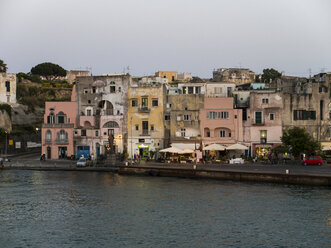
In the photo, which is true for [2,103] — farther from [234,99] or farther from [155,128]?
→ [234,99]

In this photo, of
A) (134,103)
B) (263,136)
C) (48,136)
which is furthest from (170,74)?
(263,136)

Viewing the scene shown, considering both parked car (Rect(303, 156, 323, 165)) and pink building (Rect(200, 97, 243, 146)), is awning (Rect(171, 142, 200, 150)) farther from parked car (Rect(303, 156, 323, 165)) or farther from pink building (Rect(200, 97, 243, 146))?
parked car (Rect(303, 156, 323, 165))

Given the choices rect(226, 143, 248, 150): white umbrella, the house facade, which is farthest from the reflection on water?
the house facade

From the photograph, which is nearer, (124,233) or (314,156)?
(124,233)

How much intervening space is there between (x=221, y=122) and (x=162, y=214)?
121 ft

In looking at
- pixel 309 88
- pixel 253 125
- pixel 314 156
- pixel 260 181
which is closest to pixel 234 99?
pixel 253 125

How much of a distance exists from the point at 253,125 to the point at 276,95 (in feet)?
18.4

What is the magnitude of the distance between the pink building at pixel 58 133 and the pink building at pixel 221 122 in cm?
2092

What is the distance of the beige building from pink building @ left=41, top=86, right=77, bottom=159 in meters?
24.2

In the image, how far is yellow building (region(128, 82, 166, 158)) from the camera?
81.1 meters

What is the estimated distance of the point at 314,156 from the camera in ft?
220

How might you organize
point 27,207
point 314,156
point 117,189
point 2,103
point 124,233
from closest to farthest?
point 124,233, point 27,207, point 117,189, point 314,156, point 2,103

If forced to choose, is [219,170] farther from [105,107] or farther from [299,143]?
[105,107]

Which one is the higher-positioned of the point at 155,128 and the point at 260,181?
the point at 155,128
